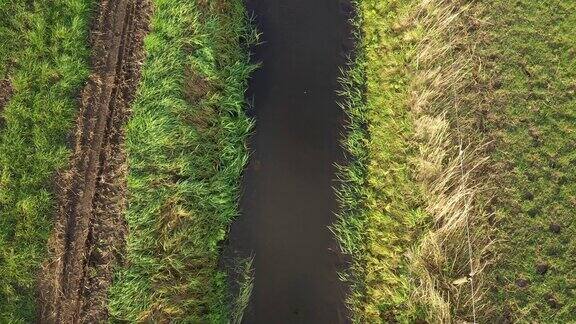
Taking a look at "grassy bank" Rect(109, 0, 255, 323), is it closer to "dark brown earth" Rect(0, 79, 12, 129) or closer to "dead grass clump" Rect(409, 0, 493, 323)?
"dark brown earth" Rect(0, 79, 12, 129)

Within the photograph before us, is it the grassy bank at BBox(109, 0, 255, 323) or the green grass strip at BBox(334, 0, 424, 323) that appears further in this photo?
the green grass strip at BBox(334, 0, 424, 323)

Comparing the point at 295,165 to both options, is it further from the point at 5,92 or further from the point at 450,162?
the point at 5,92

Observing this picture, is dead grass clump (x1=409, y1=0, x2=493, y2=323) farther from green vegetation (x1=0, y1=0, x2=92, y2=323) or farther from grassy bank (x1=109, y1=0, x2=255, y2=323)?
green vegetation (x1=0, y1=0, x2=92, y2=323)

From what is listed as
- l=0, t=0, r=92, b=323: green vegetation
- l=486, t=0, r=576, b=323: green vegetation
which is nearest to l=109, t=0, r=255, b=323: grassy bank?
l=0, t=0, r=92, b=323: green vegetation

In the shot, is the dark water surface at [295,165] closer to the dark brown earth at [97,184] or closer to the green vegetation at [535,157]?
the dark brown earth at [97,184]

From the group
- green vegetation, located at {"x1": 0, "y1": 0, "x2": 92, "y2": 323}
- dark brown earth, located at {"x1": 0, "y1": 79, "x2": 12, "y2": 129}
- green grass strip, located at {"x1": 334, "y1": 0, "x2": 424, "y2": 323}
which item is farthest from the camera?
dark brown earth, located at {"x1": 0, "y1": 79, "x2": 12, "y2": 129}

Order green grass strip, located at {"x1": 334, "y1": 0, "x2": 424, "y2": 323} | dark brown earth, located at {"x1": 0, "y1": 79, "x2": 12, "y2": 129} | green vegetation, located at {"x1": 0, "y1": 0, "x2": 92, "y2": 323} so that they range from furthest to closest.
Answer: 1. dark brown earth, located at {"x1": 0, "y1": 79, "x2": 12, "y2": 129}
2. green grass strip, located at {"x1": 334, "y1": 0, "x2": 424, "y2": 323}
3. green vegetation, located at {"x1": 0, "y1": 0, "x2": 92, "y2": 323}

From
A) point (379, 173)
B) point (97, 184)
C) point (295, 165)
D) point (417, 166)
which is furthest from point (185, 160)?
point (417, 166)
